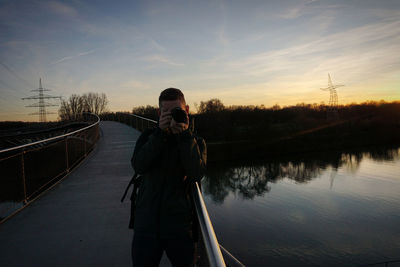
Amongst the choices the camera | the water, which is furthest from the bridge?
the water

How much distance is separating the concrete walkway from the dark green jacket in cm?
120

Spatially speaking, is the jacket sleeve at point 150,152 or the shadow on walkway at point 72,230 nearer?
the jacket sleeve at point 150,152

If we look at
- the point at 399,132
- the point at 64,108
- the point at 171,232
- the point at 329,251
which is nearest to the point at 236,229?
the point at 329,251

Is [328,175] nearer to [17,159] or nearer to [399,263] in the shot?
[399,263]

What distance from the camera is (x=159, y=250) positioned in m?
1.46

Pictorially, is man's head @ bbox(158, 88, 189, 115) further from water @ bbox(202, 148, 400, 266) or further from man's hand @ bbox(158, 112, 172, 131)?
water @ bbox(202, 148, 400, 266)

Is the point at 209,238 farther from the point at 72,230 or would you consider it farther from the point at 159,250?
the point at 72,230

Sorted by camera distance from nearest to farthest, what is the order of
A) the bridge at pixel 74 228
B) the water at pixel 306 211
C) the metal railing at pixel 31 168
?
the bridge at pixel 74 228 < the metal railing at pixel 31 168 < the water at pixel 306 211

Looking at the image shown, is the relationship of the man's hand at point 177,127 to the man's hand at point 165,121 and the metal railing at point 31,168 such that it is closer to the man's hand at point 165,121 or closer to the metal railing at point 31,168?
the man's hand at point 165,121

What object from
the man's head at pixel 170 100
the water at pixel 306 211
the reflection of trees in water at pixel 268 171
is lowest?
the water at pixel 306 211

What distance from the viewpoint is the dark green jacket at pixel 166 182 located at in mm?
1451

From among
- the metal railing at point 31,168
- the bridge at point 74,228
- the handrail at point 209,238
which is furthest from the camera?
the metal railing at point 31,168

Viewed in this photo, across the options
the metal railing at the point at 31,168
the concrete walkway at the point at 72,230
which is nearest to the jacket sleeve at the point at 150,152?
the concrete walkway at the point at 72,230

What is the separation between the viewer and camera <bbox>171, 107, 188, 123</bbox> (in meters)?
1.49
